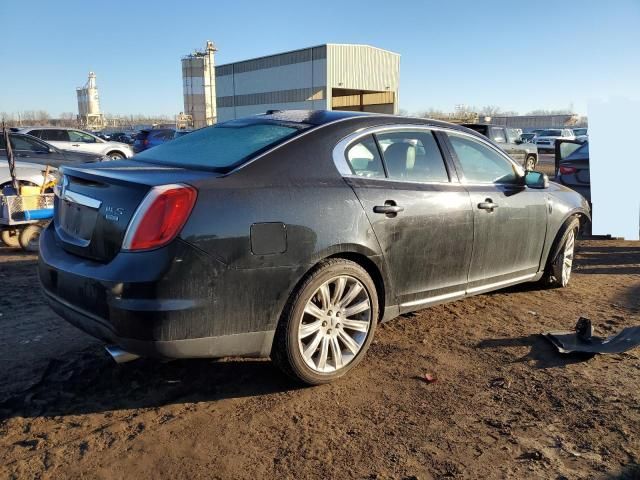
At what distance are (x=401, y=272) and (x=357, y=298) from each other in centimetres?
41

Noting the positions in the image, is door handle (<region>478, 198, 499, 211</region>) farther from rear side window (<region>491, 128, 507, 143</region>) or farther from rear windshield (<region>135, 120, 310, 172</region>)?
rear side window (<region>491, 128, 507, 143</region>)

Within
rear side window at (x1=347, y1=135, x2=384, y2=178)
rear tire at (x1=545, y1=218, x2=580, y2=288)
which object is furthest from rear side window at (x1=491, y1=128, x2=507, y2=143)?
rear side window at (x1=347, y1=135, x2=384, y2=178)

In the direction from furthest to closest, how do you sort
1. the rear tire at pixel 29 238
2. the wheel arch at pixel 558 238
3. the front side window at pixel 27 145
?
1. the front side window at pixel 27 145
2. the rear tire at pixel 29 238
3. the wheel arch at pixel 558 238

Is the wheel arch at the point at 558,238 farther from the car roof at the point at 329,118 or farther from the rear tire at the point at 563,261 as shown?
the car roof at the point at 329,118

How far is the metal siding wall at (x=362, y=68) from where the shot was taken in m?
43.8

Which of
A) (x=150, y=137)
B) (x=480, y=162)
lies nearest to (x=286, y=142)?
(x=480, y=162)

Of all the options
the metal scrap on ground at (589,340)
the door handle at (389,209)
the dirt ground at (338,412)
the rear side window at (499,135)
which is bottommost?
the dirt ground at (338,412)

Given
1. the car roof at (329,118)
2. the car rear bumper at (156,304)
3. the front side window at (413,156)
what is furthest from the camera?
the front side window at (413,156)

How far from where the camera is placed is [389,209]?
3.49 meters

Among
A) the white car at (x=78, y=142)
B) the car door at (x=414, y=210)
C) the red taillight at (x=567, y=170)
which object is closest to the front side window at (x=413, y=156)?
the car door at (x=414, y=210)

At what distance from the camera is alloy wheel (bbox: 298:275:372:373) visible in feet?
10.5

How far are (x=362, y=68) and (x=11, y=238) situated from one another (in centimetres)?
4144

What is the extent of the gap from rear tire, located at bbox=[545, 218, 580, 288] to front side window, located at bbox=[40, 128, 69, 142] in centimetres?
1641

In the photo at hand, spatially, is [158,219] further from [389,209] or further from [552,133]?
[552,133]
